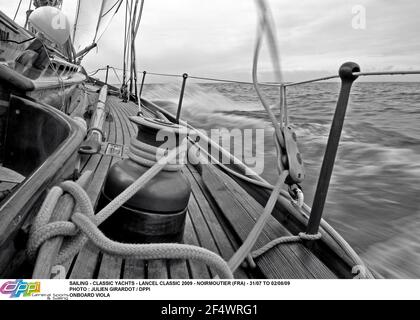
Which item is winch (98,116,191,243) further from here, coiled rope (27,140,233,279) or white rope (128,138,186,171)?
coiled rope (27,140,233,279)

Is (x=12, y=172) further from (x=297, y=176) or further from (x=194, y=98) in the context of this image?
(x=194, y=98)

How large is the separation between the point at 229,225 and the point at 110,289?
2.12ft

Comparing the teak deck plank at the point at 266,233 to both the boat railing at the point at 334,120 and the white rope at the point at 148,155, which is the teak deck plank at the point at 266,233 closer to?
the boat railing at the point at 334,120

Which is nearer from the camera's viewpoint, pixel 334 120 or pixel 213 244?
pixel 334 120

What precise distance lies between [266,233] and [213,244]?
18cm

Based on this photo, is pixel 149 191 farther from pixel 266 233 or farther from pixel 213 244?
pixel 266 233

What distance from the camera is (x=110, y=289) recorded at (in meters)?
0.64

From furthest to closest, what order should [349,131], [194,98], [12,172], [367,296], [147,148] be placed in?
[194,98] < [349,131] < [12,172] < [147,148] < [367,296]

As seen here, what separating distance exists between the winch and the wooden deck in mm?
83

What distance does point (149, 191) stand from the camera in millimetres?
901

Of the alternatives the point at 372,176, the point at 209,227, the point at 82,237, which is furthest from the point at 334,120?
the point at 372,176

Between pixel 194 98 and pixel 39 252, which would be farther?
pixel 194 98

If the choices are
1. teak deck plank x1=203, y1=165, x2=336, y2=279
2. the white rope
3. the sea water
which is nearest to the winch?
the white rope
